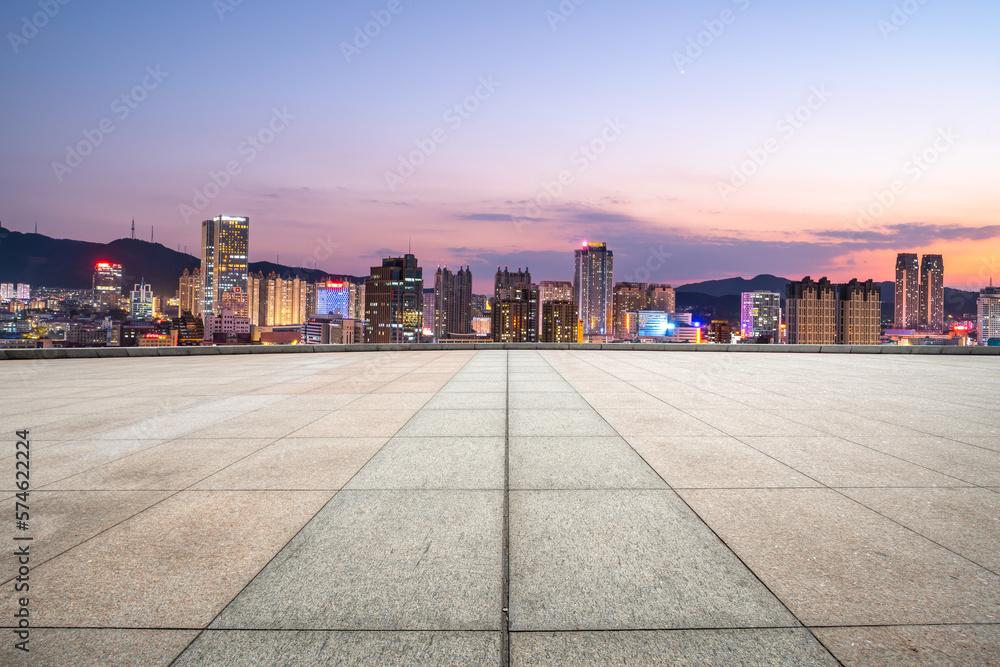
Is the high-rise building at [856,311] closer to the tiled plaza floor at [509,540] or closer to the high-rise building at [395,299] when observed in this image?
the high-rise building at [395,299]

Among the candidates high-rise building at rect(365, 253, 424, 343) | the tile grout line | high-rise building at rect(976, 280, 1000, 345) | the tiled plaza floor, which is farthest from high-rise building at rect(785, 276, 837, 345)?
the tile grout line

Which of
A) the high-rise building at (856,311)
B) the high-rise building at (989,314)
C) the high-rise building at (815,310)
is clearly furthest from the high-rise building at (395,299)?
the high-rise building at (989,314)

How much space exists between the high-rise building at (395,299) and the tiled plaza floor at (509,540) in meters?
172

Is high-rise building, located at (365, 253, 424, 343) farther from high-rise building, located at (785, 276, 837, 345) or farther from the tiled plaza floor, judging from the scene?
the tiled plaza floor

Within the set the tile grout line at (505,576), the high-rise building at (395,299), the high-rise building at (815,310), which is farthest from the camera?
the high-rise building at (395,299)

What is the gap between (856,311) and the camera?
517ft

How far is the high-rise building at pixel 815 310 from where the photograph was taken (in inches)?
6102

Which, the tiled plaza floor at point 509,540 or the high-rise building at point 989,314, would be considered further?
the high-rise building at point 989,314

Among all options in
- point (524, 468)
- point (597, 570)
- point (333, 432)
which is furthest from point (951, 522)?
point (333, 432)

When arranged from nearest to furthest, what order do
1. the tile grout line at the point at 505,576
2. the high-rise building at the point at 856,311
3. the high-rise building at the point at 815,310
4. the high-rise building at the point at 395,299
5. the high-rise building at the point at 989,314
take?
1. the tile grout line at the point at 505,576
2. the high-rise building at the point at 989,314
3. the high-rise building at the point at 815,310
4. the high-rise building at the point at 856,311
5. the high-rise building at the point at 395,299

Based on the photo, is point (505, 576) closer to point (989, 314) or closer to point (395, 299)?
point (395, 299)

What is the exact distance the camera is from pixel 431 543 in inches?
136

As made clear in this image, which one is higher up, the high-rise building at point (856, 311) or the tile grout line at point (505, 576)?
the high-rise building at point (856, 311)

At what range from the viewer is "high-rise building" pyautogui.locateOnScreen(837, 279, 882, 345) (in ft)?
512
